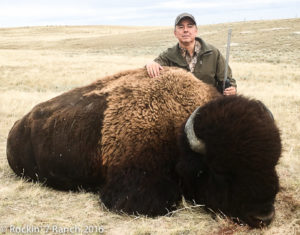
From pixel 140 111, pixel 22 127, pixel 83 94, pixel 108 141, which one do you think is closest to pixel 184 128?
pixel 140 111

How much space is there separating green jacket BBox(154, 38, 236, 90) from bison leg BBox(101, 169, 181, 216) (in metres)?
2.29

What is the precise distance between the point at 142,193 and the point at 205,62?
2.66 m

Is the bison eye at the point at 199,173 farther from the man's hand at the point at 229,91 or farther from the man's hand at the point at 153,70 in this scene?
the man's hand at the point at 229,91

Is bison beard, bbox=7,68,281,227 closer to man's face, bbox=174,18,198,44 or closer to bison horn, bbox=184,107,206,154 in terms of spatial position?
bison horn, bbox=184,107,206,154

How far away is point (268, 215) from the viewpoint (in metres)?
3.29

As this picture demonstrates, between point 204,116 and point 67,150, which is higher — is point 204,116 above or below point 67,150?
above

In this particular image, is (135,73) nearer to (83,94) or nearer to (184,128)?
(83,94)

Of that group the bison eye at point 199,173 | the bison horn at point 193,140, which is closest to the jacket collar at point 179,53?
the bison horn at point 193,140

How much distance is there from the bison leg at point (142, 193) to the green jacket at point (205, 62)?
7.52 feet

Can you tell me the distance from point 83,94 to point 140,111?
1.02 meters

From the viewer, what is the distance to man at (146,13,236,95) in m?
5.42

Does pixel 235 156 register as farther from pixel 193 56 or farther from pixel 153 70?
pixel 193 56

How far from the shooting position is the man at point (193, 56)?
213 inches

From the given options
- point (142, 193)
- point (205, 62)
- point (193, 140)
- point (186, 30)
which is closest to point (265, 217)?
point (193, 140)
